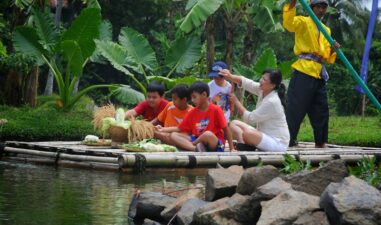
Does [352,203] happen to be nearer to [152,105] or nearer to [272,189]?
[272,189]

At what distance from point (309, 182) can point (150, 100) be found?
537cm

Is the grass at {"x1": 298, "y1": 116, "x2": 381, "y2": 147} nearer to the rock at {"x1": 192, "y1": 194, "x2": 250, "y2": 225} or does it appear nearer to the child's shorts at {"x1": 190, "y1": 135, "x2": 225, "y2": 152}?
the child's shorts at {"x1": 190, "y1": 135, "x2": 225, "y2": 152}

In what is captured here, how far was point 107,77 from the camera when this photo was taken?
2988 centimetres

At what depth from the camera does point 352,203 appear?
13.4ft

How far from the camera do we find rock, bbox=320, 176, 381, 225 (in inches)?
159

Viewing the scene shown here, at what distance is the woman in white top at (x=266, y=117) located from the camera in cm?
880

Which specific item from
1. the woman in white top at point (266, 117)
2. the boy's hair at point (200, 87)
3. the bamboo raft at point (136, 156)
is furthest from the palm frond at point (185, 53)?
the boy's hair at point (200, 87)

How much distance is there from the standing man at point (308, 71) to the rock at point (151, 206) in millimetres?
4191

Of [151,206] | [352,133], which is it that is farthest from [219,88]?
[352,133]

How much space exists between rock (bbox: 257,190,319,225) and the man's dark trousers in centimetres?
534

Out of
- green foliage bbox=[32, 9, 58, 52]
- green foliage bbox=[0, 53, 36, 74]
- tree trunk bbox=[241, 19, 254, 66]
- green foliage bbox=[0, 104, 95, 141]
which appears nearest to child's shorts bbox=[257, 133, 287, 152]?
green foliage bbox=[0, 104, 95, 141]

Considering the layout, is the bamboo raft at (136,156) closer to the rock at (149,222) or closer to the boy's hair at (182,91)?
the boy's hair at (182,91)

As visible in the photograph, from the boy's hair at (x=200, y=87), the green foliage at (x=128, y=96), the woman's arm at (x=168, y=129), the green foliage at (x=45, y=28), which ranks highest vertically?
the green foliage at (x=45, y=28)

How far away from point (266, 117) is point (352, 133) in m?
6.29
